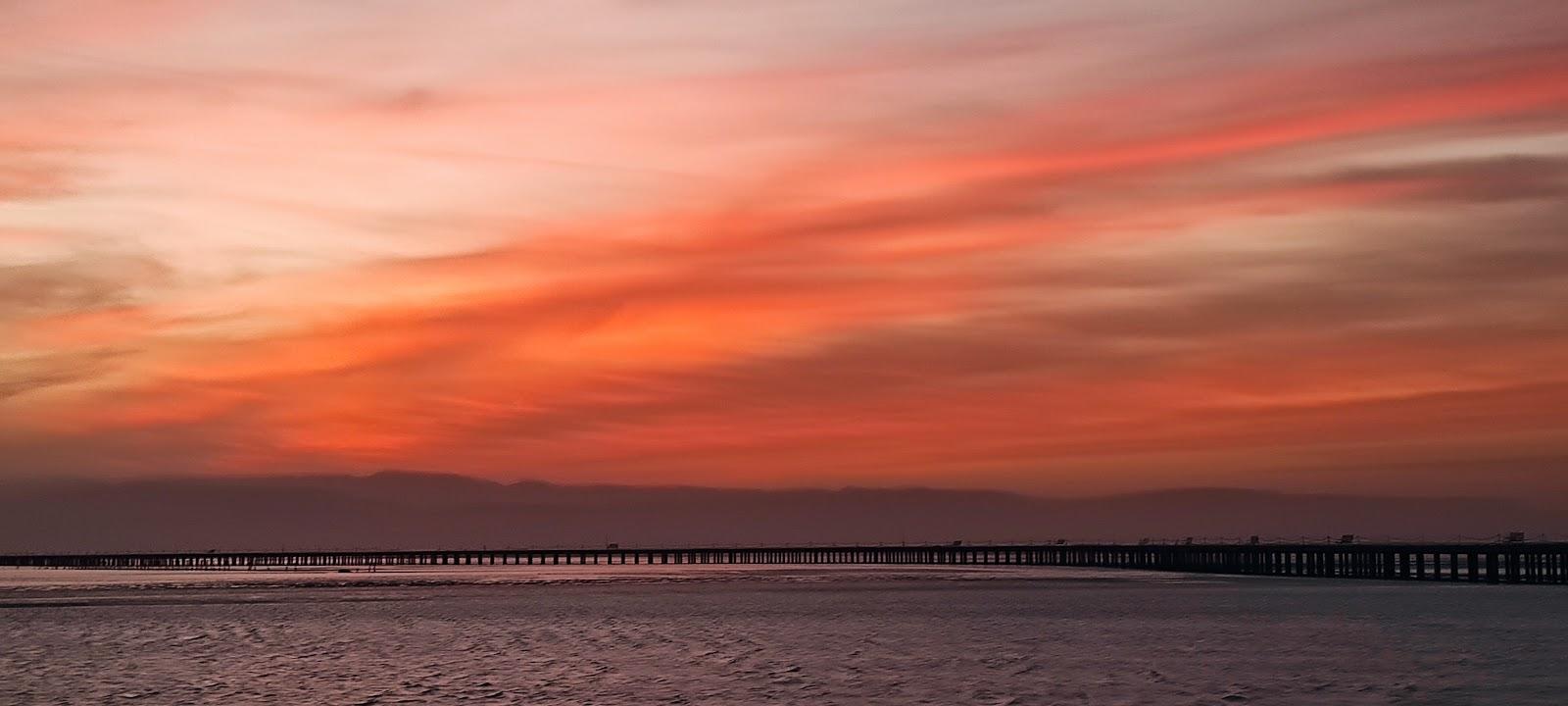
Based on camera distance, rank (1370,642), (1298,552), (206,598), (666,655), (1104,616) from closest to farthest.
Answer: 1. (666,655)
2. (1370,642)
3. (1104,616)
4. (206,598)
5. (1298,552)

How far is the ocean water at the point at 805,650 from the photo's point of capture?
163ft

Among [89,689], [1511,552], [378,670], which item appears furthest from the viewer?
[1511,552]

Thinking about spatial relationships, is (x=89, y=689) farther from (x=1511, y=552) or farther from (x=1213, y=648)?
(x=1511, y=552)

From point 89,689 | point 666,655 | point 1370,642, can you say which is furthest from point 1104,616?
point 89,689

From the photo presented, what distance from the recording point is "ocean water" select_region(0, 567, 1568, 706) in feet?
163

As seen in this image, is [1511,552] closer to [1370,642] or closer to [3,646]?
[1370,642]

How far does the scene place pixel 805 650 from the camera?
2657 inches

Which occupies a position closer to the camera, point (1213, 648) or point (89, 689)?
point (89, 689)

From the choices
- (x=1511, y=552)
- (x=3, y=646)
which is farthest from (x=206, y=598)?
(x=1511, y=552)

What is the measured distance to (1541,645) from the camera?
66438 mm

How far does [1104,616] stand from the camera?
95812 mm

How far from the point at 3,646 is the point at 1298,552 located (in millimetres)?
142542

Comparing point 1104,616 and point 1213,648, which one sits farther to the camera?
point 1104,616

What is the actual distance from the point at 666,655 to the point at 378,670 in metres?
11.3
